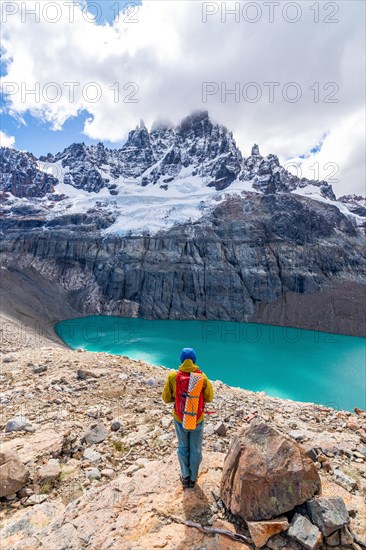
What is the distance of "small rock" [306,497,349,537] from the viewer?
11.1ft

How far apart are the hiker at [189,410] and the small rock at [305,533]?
153 cm

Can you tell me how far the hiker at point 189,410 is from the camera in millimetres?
4602

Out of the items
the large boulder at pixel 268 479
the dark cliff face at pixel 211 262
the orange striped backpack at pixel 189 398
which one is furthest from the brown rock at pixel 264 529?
the dark cliff face at pixel 211 262

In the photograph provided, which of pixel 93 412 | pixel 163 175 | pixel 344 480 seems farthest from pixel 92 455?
pixel 163 175

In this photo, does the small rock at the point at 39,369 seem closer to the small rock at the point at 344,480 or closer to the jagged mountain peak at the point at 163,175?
the small rock at the point at 344,480

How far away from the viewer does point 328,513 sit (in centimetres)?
350

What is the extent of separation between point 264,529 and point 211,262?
272 feet

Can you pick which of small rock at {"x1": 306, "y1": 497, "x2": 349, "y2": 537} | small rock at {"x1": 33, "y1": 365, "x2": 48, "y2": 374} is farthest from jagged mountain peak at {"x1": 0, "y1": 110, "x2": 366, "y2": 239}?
small rock at {"x1": 306, "y1": 497, "x2": 349, "y2": 537}

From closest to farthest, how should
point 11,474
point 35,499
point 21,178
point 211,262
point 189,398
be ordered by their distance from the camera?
1. point 35,499
2. point 11,474
3. point 189,398
4. point 211,262
5. point 21,178

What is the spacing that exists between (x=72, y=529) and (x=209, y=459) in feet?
7.73

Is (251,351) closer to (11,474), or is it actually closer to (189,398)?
(189,398)

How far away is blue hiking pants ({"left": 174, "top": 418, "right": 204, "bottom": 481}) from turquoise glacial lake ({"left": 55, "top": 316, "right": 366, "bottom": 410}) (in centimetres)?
2635

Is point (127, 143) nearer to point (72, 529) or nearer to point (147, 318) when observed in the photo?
point (147, 318)

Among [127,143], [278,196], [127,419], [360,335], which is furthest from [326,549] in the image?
[127,143]
